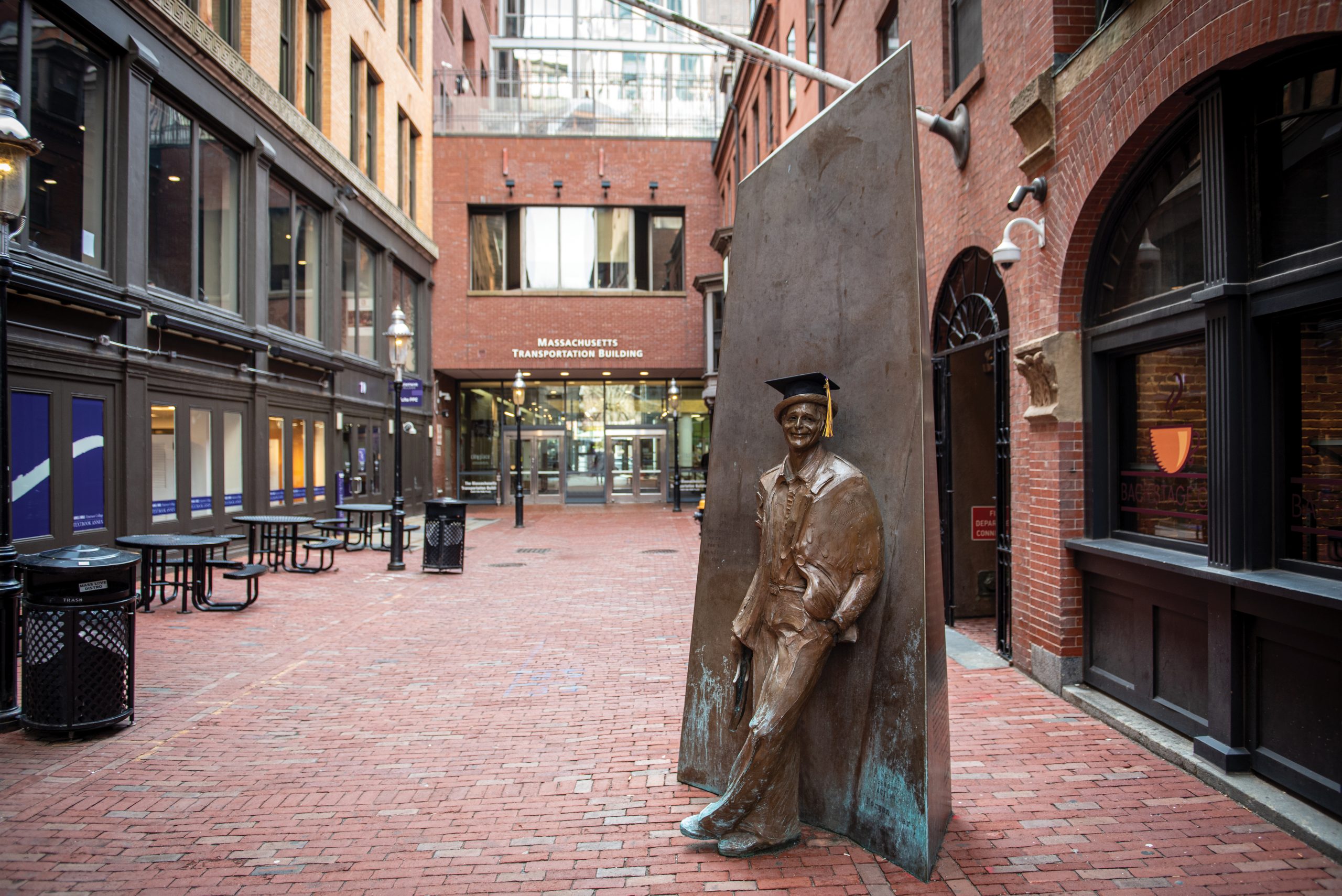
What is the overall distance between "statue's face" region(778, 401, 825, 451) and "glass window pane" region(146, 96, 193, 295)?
1266 centimetres

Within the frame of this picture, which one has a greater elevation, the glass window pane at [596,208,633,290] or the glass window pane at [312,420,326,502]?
the glass window pane at [596,208,633,290]

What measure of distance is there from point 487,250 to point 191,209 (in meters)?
15.2

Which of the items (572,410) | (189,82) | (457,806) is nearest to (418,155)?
(572,410)

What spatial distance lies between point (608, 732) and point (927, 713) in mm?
2690

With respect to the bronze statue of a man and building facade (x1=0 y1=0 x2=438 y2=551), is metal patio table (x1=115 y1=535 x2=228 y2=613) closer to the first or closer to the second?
building facade (x1=0 y1=0 x2=438 y2=551)

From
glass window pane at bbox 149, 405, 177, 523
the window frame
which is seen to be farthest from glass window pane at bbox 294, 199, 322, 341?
glass window pane at bbox 149, 405, 177, 523

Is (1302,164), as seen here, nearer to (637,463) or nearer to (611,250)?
(611,250)

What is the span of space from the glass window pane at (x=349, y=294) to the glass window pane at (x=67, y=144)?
9.07 meters

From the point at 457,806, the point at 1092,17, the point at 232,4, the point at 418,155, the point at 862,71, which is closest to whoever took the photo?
the point at 457,806

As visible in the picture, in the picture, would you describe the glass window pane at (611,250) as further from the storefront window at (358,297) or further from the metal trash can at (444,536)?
the metal trash can at (444,536)

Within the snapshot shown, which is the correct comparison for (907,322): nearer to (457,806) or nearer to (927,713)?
(927,713)

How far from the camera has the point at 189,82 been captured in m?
13.4

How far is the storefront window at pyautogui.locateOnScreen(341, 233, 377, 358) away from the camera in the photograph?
21.1m

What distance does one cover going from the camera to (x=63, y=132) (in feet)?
35.5
